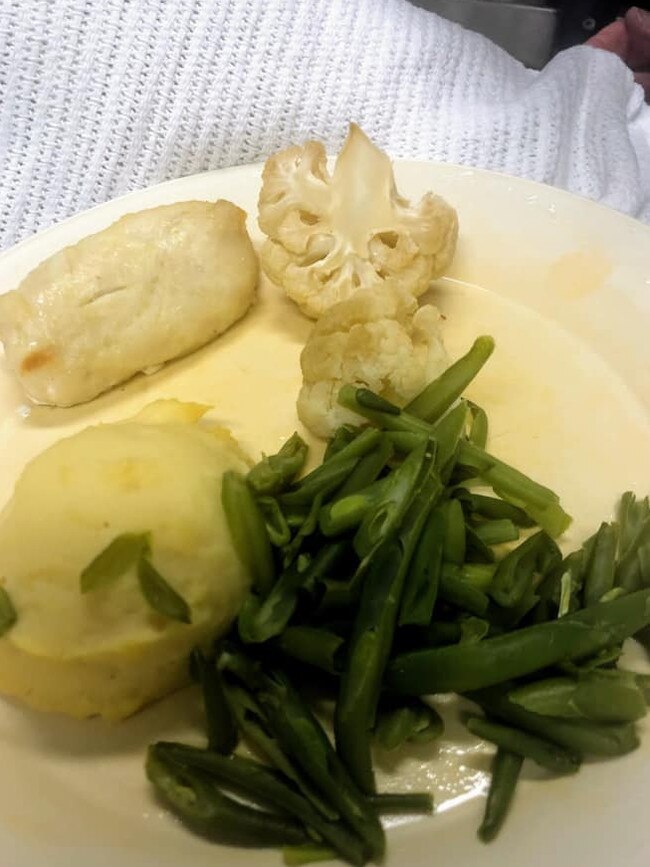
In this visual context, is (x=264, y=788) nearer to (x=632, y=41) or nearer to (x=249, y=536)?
(x=249, y=536)

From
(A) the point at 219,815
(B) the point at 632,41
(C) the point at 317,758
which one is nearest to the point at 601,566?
(C) the point at 317,758

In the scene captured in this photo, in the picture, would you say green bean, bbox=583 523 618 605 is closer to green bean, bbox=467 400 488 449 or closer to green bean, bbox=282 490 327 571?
green bean, bbox=467 400 488 449

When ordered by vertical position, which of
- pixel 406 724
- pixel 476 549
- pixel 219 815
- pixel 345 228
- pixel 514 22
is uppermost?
pixel 514 22

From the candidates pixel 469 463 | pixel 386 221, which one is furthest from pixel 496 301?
pixel 469 463

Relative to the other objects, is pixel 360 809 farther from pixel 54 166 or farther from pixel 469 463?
pixel 54 166

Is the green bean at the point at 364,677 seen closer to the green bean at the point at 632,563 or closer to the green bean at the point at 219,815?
the green bean at the point at 219,815

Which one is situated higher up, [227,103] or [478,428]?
[227,103]

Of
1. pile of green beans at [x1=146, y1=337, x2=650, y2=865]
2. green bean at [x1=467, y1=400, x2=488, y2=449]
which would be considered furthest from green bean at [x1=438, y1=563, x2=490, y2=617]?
green bean at [x1=467, y1=400, x2=488, y2=449]
